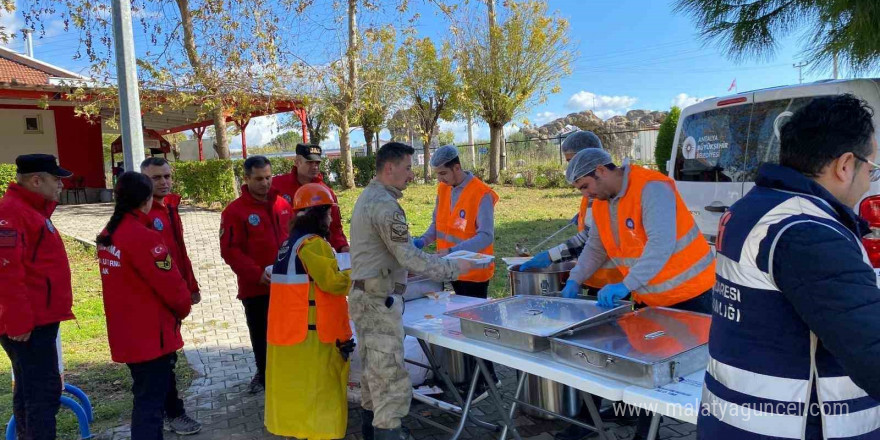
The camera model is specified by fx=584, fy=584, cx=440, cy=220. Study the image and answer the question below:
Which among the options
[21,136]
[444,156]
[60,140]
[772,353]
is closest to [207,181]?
[60,140]

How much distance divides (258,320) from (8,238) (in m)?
1.64


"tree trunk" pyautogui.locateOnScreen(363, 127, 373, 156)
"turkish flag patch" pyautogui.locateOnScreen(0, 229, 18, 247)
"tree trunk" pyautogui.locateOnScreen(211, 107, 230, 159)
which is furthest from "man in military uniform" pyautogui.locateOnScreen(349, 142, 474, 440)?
"tree trunk" pyautogui.locateOnScreen(363, 127, 373, 156)

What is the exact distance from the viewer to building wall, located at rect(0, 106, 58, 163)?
16.4 metres

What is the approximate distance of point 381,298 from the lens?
2955 mm

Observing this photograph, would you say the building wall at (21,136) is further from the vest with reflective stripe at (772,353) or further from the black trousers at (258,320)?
the vest with reflective stripe at (772,353)

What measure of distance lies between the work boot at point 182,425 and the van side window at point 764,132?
13.6 feet

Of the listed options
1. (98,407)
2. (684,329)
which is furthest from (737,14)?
(98,407)

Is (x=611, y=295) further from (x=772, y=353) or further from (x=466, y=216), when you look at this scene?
(x=466, y=216)

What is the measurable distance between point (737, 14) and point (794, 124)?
463cm

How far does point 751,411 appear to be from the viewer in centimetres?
135

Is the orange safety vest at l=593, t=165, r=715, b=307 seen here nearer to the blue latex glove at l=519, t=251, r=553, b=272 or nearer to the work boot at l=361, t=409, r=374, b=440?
the blue latex glove at l=519, t=251, r=553, b=272

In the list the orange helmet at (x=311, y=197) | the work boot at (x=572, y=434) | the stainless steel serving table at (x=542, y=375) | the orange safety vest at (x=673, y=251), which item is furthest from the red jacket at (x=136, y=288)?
the orange safety vest at (x=673, y=251)

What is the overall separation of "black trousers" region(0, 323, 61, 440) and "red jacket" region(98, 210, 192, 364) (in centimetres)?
42

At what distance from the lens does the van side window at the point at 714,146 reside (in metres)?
4.43
